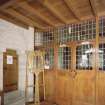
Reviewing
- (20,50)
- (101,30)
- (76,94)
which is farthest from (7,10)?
(76,94)

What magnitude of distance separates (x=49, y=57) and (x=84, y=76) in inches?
65.2

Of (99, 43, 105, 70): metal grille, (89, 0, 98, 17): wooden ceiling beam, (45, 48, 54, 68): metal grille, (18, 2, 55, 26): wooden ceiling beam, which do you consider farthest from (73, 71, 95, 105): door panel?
(18, 2, 55, 26): wooden ceiling beam

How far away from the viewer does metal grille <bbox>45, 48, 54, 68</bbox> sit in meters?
5.52

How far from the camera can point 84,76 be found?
4613mm

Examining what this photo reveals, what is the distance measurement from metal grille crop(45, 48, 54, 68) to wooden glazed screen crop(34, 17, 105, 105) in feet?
0.53

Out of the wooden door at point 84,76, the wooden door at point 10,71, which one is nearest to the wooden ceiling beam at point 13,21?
the wooden door at point 10,71

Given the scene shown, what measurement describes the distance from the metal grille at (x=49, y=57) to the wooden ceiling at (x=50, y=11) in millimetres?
1055

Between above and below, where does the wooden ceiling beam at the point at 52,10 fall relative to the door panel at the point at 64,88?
above

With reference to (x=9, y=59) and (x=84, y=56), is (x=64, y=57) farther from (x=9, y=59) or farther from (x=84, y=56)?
(x=9, y=59)

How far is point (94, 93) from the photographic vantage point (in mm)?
4379

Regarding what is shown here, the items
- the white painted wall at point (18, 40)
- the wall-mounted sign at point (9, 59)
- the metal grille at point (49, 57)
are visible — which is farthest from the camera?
the metal grille at point (49, 57)

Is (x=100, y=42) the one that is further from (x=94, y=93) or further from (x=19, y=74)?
(x=19, y=74)

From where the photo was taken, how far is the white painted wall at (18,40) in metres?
4.79

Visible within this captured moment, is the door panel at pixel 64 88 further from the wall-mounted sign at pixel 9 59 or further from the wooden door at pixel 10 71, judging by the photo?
the wall-mounted sign at pixel 9 59
